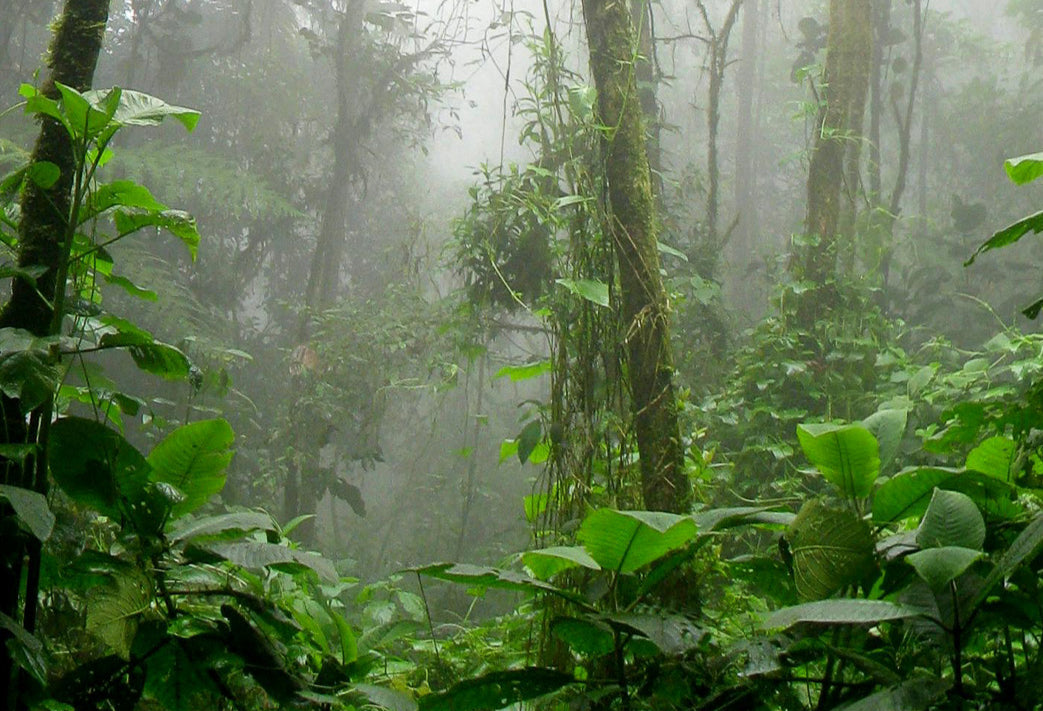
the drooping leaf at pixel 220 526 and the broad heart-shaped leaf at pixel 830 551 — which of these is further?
the drooping leaf at pixel 220 526

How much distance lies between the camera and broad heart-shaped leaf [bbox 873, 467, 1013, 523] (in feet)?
3.72

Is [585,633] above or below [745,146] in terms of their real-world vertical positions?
Answer: below

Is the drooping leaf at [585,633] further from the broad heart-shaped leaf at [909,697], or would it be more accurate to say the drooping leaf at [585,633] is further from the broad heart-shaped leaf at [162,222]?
the broad heart-shaped leaf at [162,222]

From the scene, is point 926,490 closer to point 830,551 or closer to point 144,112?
point 830,551

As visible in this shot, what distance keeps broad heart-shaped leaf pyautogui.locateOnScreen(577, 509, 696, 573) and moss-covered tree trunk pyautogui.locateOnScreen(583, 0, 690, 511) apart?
0.74 m

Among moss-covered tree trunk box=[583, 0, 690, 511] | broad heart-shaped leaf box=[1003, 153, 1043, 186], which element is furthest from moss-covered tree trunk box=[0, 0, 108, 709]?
broad heart-shaped leaf box=[1003, 153, 1043, 186]

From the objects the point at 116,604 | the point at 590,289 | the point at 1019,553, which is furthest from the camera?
the point at 590,289

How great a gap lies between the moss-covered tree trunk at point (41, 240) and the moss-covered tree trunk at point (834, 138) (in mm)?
3268

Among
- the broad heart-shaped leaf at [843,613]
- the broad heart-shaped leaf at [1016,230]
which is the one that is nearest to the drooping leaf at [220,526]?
the broad heart-shaped leaf at [843,613]

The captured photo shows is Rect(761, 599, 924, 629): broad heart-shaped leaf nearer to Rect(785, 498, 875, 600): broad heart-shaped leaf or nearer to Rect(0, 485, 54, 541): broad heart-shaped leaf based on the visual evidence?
Rect(785, 498, 875, 600): broad heart-shaped leaf

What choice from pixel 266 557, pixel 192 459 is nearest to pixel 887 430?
pixel 266 557

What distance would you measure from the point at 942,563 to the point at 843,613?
11cm

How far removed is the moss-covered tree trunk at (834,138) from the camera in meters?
4.13

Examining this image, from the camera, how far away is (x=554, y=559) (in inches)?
44.7
